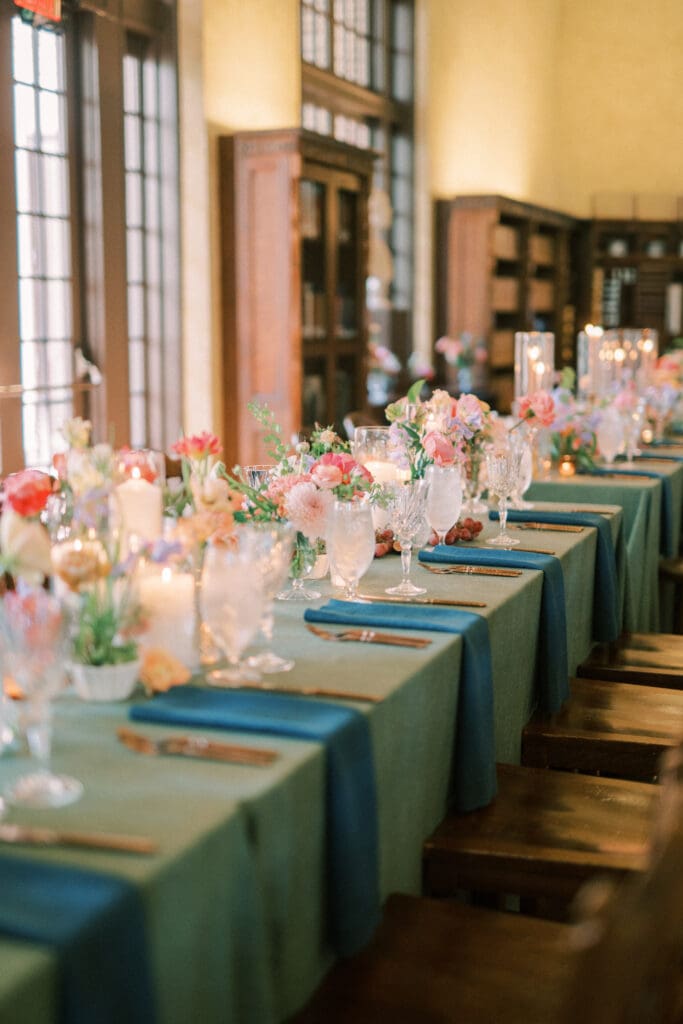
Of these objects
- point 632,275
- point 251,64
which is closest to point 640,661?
point 251,64

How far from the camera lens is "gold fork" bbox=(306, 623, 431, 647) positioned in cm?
222

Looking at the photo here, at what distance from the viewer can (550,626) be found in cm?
297

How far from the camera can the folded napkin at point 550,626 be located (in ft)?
9.71

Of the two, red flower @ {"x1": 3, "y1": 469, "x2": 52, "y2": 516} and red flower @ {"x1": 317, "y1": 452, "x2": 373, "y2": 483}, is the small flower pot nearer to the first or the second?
red flower @ {"x1": 3, "y1": 469, "x2": 52, "y2": 516}

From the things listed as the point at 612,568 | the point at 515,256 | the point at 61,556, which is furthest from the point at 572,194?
the point at 61,556

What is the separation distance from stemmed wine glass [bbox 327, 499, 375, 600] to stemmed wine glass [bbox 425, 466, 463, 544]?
547 mm

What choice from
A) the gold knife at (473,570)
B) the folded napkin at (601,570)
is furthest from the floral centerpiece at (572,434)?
the gold knife at (473,570)

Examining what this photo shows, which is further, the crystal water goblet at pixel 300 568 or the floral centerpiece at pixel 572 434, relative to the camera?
the floral centerpiece at pixel 572 434

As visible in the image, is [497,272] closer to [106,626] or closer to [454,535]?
[454,535]

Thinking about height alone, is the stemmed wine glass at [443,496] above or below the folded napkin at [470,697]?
above

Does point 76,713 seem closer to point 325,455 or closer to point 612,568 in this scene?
point 325,455

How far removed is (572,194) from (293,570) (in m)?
10.9

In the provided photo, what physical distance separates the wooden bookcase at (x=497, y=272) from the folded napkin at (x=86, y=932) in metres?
8.87

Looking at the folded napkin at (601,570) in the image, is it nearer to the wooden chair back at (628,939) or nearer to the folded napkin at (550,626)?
→ the folded napkin at (550,626)
